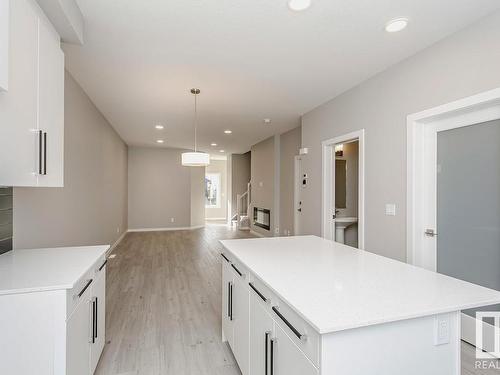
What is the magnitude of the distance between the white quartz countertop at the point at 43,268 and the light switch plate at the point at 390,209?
2832 millimetres

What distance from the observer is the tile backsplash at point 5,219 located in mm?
1929

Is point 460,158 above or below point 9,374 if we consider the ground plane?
above

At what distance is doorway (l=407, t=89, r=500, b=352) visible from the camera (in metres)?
2.21

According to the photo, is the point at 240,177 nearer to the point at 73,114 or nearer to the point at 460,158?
the point at 73,114

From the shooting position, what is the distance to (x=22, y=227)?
7.18ft

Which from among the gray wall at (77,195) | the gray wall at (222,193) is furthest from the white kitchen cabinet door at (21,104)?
the gray wall at (222,193)

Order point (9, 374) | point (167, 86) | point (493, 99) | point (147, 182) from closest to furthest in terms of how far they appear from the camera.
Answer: point (9, 374) < point (493, 99) < point (167, 86) < point (147, 182)

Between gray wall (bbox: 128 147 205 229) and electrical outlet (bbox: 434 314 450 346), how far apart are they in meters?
8.42

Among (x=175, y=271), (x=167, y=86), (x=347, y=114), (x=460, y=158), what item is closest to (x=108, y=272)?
(x=175, y=271)

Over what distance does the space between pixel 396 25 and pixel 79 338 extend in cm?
312

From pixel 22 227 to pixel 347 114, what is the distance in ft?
12.2

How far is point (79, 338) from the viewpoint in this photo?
5.04 feet

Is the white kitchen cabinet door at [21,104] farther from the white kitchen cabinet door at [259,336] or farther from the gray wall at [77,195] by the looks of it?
the white kitchen cabinet door at [259,336]

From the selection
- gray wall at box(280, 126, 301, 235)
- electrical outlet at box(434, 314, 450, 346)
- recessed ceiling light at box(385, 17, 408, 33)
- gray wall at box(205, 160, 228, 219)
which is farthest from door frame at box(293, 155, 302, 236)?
gray wall at box(205, 160, 228, 219)
